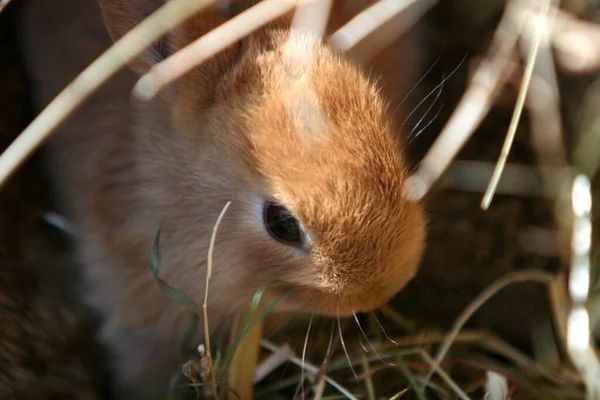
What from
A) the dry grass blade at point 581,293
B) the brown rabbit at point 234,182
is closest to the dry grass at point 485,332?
the dry grass blade at point 581,293

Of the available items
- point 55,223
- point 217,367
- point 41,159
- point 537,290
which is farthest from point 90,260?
point 537,290

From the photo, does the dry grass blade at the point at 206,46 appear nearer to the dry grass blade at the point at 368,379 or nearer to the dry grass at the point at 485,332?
the dry grass at the point at 485,332

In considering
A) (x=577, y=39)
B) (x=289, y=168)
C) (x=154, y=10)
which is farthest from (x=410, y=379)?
(x=154, y=10)

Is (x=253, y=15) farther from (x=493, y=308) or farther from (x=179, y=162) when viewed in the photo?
(x=493, y=308)

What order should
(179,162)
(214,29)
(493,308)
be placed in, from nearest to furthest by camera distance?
1. (214,29)
2. (179,162)
3. (493,308)

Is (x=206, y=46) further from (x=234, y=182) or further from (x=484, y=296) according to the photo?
(x=484, y=296)

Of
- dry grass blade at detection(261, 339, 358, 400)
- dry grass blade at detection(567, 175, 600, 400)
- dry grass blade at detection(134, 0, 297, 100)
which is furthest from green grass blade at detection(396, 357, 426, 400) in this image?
dry grass blade at detection(134, 0, 297, 100)

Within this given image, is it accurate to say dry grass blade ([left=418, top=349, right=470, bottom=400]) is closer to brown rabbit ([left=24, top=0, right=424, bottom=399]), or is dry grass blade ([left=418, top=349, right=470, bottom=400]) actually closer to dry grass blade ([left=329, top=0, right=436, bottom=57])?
brown rabbit ([left=24, top=0, right=424, bottom=399])
